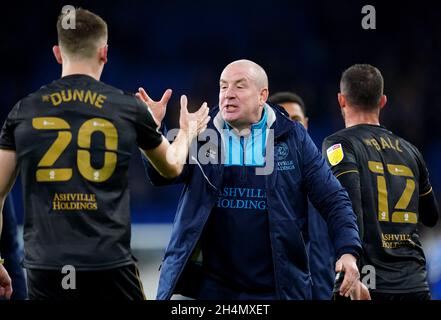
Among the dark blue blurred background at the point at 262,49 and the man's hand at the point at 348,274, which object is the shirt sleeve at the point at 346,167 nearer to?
the man's hand at the point at 348,274

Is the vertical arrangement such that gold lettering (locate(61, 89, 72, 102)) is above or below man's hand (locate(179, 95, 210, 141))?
above

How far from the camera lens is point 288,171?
15.6 feet

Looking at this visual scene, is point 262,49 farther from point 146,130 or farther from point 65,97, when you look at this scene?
point 65,97

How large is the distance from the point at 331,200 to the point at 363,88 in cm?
99

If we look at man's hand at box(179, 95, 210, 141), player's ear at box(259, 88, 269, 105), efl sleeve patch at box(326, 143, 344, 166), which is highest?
player's ear at box(259, 88, 269, 105)

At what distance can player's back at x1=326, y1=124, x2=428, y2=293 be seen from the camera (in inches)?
192

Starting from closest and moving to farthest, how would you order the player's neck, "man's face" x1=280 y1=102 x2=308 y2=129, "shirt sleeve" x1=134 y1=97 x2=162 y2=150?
"shirt sleeve" x1=134 y1=97 x2=162 y2=150, the player's neck, "man's face" x1=280 y1=102 x2=308 y2=129

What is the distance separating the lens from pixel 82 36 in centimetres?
389

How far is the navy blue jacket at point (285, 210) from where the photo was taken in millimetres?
4523

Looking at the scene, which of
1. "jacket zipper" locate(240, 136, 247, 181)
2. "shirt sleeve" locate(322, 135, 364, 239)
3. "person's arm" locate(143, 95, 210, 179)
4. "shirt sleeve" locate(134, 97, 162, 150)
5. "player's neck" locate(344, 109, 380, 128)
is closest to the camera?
"shirt sleeve" locate(134, 97, 162, 150)

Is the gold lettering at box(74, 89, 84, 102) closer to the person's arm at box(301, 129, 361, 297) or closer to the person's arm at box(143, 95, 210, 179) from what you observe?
the person's arm at box(143, 95, 210, 179)

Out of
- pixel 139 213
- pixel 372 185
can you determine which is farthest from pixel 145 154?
pixel 139 213

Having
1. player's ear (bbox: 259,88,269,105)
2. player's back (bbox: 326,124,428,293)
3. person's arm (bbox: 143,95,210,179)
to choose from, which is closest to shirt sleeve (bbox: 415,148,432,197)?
player's back (bbox: 326,124,428,293)

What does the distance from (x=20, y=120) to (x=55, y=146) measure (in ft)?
0.72
